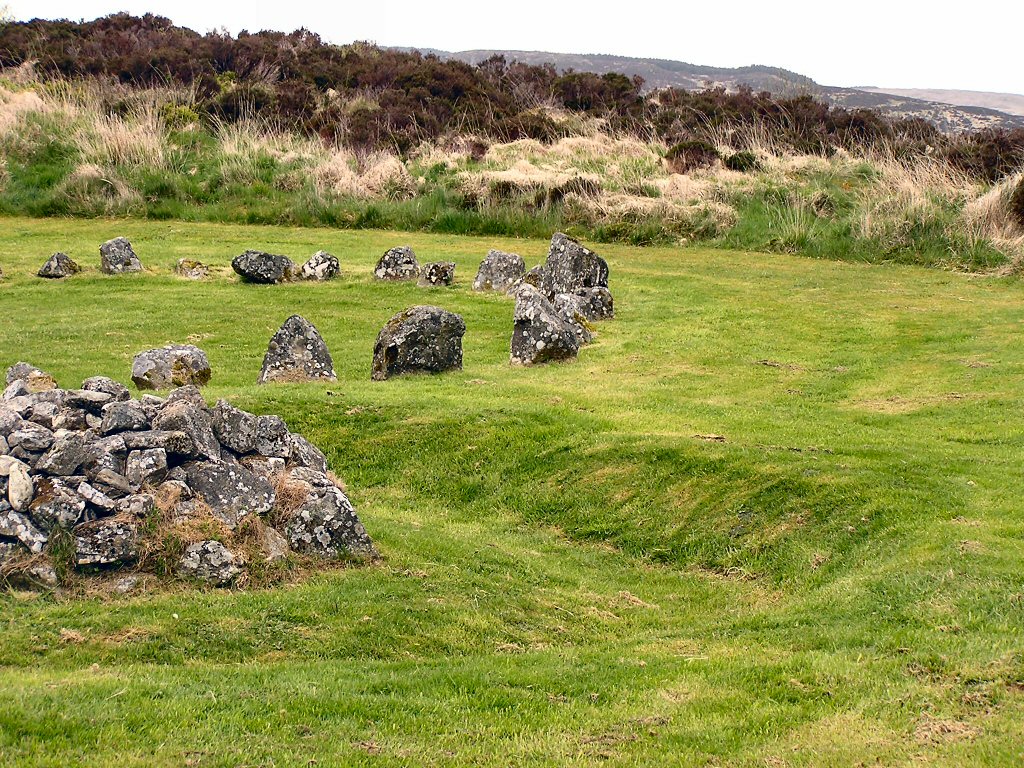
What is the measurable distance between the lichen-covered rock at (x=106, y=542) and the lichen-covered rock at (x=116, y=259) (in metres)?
18.6

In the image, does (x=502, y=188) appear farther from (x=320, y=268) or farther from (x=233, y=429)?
(x=233, y=429)

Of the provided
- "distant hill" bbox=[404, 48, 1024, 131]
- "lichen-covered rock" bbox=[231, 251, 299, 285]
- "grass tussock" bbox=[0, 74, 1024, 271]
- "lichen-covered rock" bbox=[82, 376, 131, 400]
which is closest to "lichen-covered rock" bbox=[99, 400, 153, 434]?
"lichen-covered rock" bbox=[82, 376, 131, 400]

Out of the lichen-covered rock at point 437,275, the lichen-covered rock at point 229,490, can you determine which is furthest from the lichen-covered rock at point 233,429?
the lichen-covered rock at point 437,275

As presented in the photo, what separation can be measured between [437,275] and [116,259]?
7.65 m

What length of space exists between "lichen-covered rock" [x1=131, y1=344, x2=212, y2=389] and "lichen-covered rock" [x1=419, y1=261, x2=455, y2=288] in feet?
30.1

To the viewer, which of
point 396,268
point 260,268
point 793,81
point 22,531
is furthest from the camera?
point 793,81

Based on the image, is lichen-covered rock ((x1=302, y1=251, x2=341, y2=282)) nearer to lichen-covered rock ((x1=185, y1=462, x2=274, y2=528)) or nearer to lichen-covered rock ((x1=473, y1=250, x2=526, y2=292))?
lichen-covered rock ((x1=473, y1=250, x2=526, y2=292))

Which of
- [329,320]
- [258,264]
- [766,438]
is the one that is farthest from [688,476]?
[258,264]

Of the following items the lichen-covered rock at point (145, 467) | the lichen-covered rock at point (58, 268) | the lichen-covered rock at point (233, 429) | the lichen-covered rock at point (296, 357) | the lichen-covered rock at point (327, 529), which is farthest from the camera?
the lichen-covered rock at point (58, 268)

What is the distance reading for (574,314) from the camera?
20.8 m

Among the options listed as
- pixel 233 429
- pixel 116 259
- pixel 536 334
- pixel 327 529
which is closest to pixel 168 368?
pixel 536 334

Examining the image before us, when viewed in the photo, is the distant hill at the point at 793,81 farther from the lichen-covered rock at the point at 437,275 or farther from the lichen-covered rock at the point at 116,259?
the lichen-covered rock at the point at 116,259

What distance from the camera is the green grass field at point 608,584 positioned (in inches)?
256

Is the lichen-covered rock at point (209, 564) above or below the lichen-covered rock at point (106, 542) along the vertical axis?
below
